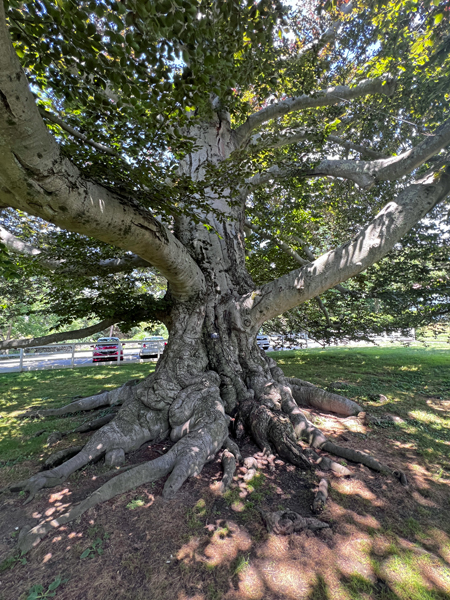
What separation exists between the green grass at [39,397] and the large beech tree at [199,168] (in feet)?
2.24

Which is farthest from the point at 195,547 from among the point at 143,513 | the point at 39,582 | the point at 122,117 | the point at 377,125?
the point at 377,125

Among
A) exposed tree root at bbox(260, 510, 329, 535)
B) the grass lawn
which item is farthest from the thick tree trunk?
exposed tree root at bbox(260, 510, 329, 535)

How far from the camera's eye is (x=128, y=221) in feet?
9.45

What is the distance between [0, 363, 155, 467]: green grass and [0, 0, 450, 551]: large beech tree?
682mm

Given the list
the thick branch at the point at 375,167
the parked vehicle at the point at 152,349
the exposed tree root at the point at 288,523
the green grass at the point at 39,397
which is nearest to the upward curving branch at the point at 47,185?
A: the thick branch at the point at 375,167

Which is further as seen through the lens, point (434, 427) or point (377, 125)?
point (377, 125)

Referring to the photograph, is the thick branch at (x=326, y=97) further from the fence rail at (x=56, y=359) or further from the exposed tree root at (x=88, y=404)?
the fence rail at (x=56, y=359)

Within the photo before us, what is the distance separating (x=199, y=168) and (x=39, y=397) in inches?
283

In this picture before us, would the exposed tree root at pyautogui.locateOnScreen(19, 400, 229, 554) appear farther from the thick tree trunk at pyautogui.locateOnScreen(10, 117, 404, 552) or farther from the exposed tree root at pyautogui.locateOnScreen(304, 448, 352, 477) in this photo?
the exposed tree root at pyautogui.locateOnScreen(304, 448, 352, 477)

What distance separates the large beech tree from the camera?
7.53 ft

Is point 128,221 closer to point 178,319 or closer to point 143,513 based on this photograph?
point 178,319

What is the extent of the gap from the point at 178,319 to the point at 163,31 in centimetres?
378

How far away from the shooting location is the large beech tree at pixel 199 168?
7.53 ft

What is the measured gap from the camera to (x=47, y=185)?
2189 mm
